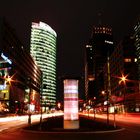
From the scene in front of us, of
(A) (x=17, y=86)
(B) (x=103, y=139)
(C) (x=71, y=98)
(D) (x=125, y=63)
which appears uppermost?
(D) (x=125, y=63)

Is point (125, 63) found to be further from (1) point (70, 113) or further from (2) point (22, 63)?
(1) point (70, 113)

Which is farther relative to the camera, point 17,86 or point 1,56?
point 17,86

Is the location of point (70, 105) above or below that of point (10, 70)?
below

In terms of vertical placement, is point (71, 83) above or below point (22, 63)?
below

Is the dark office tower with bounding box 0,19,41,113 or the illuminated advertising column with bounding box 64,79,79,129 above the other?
the dark office tower with bounding box 0,19,41,113

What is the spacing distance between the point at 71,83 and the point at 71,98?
1603mm

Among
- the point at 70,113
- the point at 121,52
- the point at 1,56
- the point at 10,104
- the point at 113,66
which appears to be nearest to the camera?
the point at 70,113

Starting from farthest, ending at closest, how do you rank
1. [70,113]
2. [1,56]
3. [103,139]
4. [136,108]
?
[1,56] < [136,108] < [70,113] < [103,139]

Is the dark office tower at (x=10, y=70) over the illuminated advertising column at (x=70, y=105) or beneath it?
over

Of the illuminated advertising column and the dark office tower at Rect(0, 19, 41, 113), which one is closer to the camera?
the illuminated advertising column

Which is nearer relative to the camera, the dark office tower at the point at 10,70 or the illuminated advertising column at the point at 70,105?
the illuminated advertising column at the point at 70,105

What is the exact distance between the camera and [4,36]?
138 metres

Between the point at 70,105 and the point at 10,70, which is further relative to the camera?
the point at 10,70

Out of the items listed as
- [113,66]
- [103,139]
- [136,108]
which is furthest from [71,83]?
[113,66]
